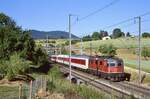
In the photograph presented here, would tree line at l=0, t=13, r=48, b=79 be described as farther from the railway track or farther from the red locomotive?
the red locomotive

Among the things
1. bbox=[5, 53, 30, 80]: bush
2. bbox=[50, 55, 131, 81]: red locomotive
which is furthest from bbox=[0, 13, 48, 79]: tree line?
bbox=[50, 55, 131, 81]: red locomotive

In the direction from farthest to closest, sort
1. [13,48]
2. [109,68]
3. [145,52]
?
[145,52] → [13,48] → [109,68]

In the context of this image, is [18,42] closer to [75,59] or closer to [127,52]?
[75,59]

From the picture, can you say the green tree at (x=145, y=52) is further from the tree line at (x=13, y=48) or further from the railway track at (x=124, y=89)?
the railway track at (x=124, y=89)

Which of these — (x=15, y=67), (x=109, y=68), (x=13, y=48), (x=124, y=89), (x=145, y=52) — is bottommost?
(x=124, y=89)

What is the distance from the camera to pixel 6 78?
5047cm

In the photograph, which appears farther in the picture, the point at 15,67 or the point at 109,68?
the point at 109,68

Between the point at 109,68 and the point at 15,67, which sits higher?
the point at 15,67

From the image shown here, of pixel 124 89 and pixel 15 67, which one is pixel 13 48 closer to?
pixel 15 67

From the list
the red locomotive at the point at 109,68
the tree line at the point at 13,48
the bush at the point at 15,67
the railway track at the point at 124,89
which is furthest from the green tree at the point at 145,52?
the bush at the point at 15,67

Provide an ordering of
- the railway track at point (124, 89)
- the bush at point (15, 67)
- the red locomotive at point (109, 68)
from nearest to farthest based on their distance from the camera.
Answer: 1. the railway track at point (124, 89)
2. the bush at point (15, 67)
3. the red locomotive at point (109, 68)

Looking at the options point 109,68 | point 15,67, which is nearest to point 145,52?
point 109,68

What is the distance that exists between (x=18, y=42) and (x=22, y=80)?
47.2 feet

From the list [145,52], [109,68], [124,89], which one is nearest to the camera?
[124,89]
